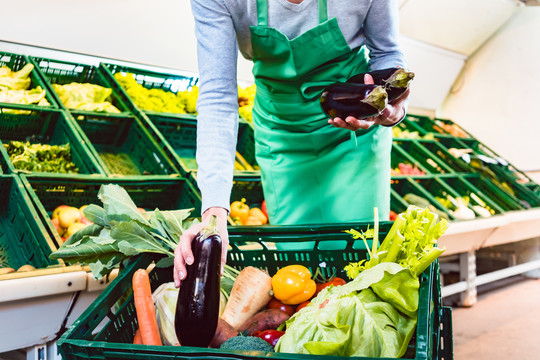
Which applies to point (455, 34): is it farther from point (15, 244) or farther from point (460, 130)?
point (15, 244)

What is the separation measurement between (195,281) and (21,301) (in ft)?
2.68

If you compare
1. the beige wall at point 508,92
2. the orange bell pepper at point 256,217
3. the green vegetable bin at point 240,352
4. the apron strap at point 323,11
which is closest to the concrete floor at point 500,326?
the orange bell pepper at point 256,217

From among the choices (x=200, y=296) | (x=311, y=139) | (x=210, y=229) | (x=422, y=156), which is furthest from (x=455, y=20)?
(x=200, y=296)

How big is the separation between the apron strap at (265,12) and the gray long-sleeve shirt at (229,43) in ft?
0.06

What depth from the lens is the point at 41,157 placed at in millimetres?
2805

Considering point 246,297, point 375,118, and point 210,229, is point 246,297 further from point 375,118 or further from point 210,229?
point 375,118

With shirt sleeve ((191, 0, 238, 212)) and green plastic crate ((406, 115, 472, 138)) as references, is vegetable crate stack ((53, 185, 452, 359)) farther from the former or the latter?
green plastic crate ((406, 115, 472, 138))

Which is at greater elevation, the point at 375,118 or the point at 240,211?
the point at 375,118

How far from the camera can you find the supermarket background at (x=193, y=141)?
2.16m

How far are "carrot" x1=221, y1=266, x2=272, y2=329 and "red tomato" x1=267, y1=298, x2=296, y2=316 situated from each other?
0.03 meters

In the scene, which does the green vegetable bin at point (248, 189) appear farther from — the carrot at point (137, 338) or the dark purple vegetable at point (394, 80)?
the carrot at point (137, 338)

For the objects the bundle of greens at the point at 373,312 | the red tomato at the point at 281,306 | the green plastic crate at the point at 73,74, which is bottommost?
the green plastic crate at the point at 73,74

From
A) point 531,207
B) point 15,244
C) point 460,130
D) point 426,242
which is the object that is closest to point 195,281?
point 426,242

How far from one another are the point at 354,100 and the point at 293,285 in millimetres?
613
